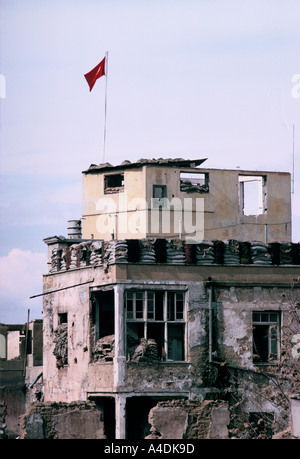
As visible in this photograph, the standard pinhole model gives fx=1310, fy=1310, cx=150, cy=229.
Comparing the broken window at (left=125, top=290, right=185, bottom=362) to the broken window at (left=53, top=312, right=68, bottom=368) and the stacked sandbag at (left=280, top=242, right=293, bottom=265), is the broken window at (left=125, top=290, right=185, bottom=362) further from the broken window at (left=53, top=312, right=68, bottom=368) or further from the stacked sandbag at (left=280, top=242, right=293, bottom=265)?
the broken window at (left=53, top=312, right=68, bottom=368)

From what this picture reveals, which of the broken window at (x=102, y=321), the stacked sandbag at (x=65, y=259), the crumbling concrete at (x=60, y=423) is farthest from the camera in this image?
the stacked sandbag at (x=65, y=259)

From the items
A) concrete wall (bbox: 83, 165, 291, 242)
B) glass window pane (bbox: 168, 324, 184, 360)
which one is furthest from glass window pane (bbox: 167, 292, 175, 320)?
concrete wall (bbox: 83, 165, 291, 242)

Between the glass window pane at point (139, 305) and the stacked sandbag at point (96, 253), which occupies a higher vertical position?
the stacked sandbag at point (96, 253)

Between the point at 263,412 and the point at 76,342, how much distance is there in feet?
19.1

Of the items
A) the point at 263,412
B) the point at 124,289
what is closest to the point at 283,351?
the point at 263,412

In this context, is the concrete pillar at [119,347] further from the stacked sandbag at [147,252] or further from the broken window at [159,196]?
the broken window at [159,196]

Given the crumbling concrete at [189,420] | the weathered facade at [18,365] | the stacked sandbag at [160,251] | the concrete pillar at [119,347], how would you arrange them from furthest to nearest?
the weathered facade at [18,365] → the stacked sandbag at [160,251] → the concrete pillar at [119,347] → the crumbling concrete at [189,420]

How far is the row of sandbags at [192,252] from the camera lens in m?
36.2

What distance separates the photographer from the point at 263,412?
36031 millimetres

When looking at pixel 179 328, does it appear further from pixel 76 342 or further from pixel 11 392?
pixel 11 392

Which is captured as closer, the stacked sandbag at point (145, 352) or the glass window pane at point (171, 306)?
the stacked sandbag at point (145, 352)

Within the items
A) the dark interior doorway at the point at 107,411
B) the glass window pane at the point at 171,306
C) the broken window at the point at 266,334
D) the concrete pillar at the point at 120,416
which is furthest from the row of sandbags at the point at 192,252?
the dark interior doorway at the point at 107,411

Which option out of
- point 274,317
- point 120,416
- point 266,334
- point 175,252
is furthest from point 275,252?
point 120,416

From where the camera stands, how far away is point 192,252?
36.5 meters
